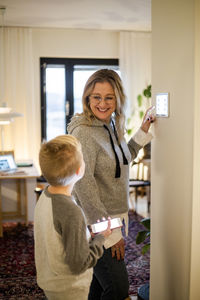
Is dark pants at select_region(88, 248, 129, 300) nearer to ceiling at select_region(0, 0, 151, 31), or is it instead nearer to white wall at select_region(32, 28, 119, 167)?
ceiling at select_region(0, 0, 151, 31)

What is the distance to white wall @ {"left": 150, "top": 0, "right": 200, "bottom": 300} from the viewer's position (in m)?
1.61

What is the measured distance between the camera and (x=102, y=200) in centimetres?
176

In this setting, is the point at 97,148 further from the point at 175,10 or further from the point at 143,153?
the point at 143,153

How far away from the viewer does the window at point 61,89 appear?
6.38 meters

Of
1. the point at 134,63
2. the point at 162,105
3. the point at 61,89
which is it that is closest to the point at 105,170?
the point at 162,105

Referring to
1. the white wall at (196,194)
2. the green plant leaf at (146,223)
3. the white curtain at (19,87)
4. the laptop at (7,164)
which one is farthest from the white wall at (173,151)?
the white curtain at (19,87)

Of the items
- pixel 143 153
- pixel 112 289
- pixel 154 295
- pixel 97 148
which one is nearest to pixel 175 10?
pixel 97 148

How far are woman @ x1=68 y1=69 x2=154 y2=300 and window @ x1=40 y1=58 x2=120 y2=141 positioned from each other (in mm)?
4671

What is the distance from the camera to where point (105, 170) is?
5.70ft

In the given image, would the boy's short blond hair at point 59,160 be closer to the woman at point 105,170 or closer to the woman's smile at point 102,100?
the woman at point 105,170

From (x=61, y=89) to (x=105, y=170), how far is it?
4.88 m

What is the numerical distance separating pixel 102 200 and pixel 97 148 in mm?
242

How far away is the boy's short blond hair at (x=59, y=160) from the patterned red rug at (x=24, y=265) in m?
1.84

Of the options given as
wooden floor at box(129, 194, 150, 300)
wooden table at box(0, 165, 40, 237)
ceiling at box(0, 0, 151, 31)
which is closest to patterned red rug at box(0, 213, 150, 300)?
wooden table at box(0, 165, 40, 237)
